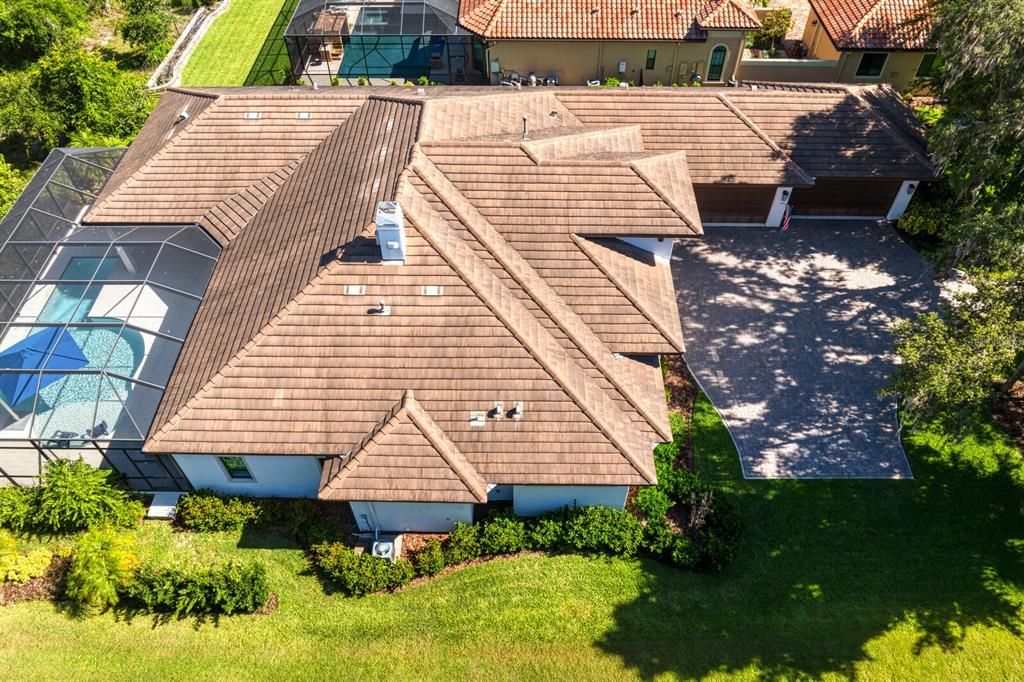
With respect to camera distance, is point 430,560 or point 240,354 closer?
point 240,354

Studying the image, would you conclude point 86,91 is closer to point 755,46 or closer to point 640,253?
point 640,253

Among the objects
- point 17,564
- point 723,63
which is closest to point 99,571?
point 17,564

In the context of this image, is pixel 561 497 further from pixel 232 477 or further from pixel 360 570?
pixel 232 477

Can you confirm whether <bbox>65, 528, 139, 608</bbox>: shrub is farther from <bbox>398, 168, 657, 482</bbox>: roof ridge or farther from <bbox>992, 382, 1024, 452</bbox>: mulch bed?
<bbox>992, 382, 1024, 452</bbox>: mulch bed

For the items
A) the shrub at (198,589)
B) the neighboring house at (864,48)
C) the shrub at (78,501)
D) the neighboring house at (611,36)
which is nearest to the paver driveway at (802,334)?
the neighboring house at (864,48)

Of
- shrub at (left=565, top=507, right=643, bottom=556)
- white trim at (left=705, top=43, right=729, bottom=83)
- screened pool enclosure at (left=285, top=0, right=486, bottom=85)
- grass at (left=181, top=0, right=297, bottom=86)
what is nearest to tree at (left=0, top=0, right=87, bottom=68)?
grass at (left=181, top=0, right=297, bottom=86)
